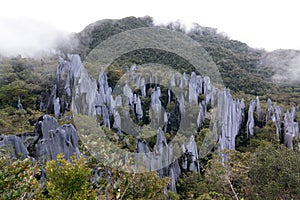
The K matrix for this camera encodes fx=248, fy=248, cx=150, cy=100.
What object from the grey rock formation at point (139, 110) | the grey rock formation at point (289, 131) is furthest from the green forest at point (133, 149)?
the grey rock formation at point (139, 110)

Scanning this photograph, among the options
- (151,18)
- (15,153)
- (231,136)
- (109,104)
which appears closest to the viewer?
(15,153)

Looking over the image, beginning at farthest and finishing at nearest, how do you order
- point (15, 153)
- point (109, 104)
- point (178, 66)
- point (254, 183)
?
point (178, 66)
point (109, 104)
point (15, 153)
point (254, 183)

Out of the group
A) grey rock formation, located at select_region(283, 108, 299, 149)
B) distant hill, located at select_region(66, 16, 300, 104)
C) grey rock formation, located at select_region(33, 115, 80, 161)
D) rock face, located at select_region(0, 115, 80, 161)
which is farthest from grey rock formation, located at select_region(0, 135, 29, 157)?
distant hill, located at select_region(66, 16, 300, 104)

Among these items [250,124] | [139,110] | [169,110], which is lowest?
[250,124]

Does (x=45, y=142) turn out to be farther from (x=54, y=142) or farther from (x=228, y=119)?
(x=228, y=119)

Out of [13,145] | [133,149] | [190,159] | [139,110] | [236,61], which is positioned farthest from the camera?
[236,61]

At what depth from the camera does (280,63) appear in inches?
2349

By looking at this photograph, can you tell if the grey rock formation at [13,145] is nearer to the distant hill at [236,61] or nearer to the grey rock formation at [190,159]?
the grey rock formation at [190,159]

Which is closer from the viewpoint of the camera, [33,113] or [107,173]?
[107,173]

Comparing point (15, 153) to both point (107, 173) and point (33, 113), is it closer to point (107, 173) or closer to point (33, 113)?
point (107, 173)

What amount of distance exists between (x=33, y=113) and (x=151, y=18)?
6756 cm

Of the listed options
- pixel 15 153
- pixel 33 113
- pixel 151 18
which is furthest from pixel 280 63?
pixel 15 153

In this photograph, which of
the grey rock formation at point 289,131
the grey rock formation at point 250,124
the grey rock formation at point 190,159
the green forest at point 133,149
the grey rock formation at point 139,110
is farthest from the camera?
the grey rock formation at point 139,110

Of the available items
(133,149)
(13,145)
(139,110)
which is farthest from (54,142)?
(139,110)
